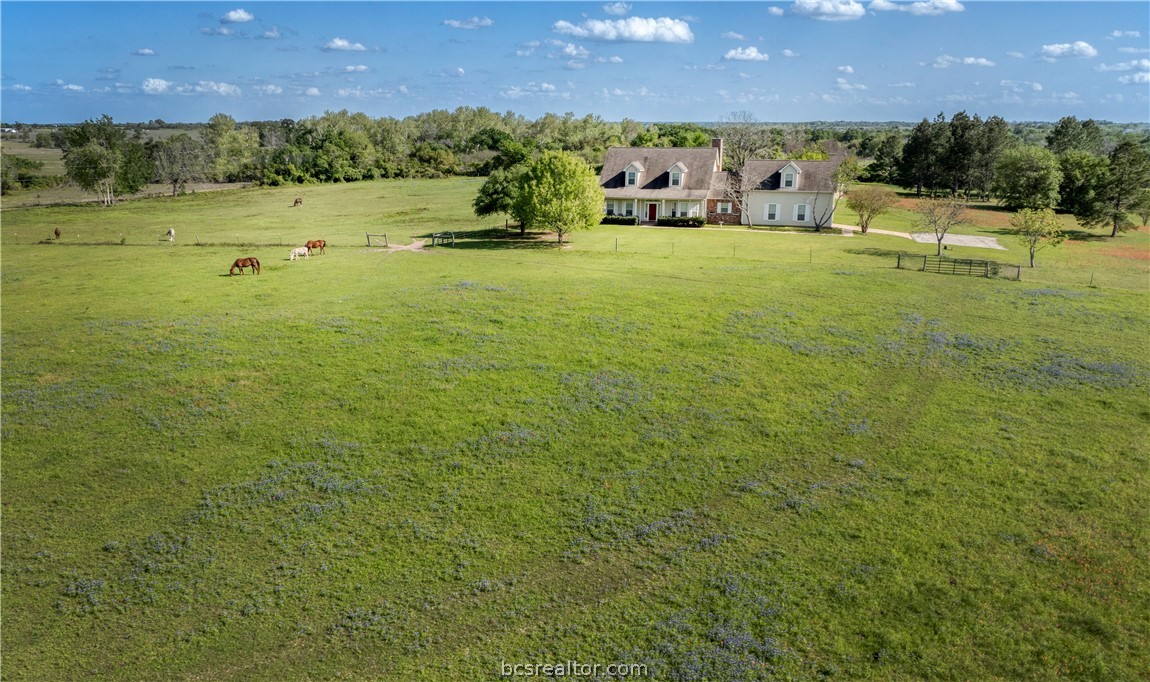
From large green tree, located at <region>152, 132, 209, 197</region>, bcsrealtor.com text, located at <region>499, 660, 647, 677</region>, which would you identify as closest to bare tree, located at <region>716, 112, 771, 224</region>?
bcsrealtor.com text, located at <region>499, 660, 647, 677</region>

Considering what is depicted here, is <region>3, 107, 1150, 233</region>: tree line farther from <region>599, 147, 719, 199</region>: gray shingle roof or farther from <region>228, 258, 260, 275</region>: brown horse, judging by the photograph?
<region>228, 258, 260, 275</region>: brown horse

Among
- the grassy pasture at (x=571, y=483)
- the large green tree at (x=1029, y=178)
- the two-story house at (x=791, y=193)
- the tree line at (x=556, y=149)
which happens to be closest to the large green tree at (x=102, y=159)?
the tree line at (x=556, y=149)

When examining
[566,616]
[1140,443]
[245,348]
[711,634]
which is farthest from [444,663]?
[1140,443]

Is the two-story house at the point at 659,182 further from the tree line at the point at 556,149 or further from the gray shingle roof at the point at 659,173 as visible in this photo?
the tree line at the point at 556,149

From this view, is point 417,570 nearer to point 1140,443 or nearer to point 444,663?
point 444,663

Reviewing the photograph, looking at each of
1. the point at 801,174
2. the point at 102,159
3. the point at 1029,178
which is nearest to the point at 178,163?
the point at 102,159

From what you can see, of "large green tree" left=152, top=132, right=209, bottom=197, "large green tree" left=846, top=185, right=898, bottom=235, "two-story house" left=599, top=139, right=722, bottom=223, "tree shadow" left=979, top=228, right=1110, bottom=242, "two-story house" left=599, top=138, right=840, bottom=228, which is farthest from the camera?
"large green tree" left=152, top=132, right=209, bottom=197
